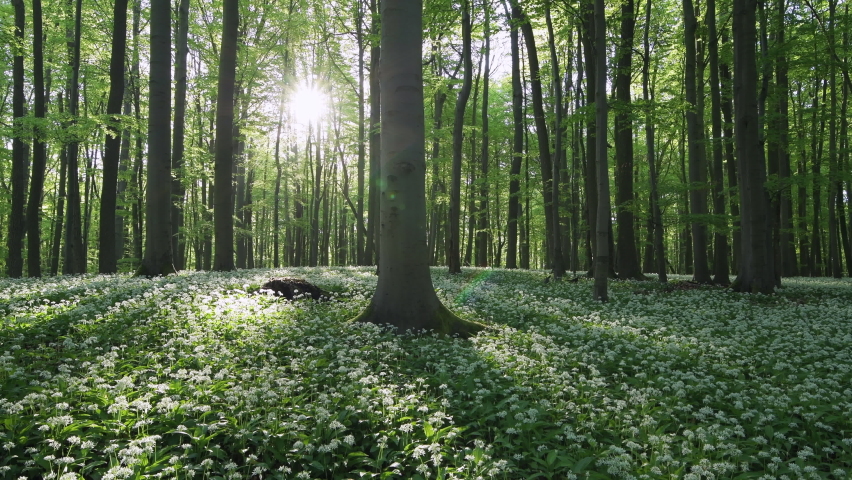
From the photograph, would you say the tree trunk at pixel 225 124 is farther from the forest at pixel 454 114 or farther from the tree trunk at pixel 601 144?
the tree trunk at pixel 601 144

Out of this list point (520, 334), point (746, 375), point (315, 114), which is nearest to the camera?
point (746, 375)

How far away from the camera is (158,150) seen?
13.0 meters

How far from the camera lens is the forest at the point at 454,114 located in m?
14.1

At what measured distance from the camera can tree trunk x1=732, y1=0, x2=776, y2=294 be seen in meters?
13.1

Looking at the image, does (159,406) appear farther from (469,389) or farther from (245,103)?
(245,103)

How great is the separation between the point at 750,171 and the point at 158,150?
16.2 metres

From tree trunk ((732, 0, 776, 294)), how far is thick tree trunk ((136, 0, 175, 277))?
51.8ft

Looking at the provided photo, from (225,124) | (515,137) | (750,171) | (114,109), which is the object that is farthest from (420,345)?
(515,137)

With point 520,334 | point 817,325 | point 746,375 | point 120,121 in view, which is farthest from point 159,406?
point 120,121

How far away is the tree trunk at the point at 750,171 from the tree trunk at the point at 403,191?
1006cm

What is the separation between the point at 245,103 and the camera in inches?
997

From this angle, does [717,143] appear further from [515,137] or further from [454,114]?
[454,114]

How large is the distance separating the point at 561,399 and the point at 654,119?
9.95 meters

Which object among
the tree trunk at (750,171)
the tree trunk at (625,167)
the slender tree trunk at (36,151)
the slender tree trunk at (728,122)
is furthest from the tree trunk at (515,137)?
the slender tree trunk at (36,151)
